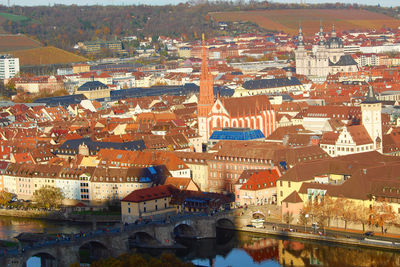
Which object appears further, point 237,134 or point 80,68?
point 80,68

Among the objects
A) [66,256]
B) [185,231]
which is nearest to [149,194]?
[185,231]

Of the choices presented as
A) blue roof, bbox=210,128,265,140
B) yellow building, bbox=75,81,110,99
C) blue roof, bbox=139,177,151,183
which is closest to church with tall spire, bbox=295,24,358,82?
yellow building, bbox=75,81,110,99

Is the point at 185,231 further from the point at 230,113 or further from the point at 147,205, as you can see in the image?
the point at 230,113

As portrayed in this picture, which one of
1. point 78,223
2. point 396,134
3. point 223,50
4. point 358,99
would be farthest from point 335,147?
point 223,50

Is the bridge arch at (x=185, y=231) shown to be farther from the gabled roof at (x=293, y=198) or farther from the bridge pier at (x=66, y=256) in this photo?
the bridge pier at (x=66, y=256)

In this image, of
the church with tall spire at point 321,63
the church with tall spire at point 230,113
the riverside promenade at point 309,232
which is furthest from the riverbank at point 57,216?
the church with tall spire at point 321,63

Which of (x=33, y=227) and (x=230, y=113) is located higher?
(x=230, y=113)

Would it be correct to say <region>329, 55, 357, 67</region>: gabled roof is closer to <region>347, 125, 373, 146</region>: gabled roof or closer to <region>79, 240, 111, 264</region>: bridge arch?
<region>347, 125, 373, 146</region>: gabled roof
